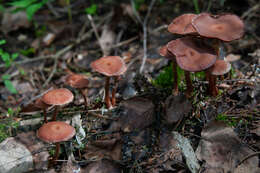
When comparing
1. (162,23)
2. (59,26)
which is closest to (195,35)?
(162,23)

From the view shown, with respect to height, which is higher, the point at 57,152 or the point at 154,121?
the point at 154,121

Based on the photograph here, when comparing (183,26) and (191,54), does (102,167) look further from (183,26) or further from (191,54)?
(183,26)

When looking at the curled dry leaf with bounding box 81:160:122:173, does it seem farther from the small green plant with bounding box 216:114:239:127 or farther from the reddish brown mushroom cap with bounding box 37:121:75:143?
the small green plant with bounding box 216:114:239:127

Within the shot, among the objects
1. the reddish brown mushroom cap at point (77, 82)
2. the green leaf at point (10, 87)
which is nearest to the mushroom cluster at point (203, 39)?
the reddish brown mushroom cap at point (77, 82)

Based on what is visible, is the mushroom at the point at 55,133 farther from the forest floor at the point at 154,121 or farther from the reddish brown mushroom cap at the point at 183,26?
the reddish brown mushroom cap at the point at 183,26

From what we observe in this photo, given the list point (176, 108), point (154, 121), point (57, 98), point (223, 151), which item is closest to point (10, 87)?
point (57, 98)

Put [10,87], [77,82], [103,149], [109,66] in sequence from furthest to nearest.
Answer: [10,87], [77,82], [109,66], [103,149]

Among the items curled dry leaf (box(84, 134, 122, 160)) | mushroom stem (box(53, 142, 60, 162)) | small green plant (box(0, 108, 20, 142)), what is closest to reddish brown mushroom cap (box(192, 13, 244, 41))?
curled dry leaf (box(84, 134, 122, 160))
